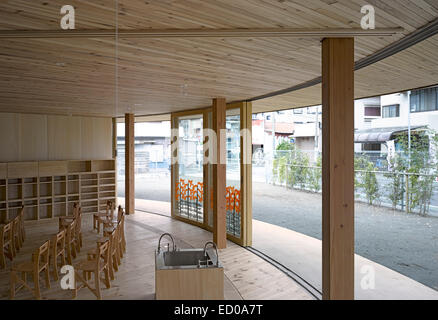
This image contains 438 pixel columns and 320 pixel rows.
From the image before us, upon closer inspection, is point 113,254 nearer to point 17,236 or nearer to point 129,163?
point 17,236

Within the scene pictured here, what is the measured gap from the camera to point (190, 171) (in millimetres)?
8695

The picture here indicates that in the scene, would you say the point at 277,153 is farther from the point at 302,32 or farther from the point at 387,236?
the point at 302,32

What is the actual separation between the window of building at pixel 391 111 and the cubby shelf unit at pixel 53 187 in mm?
8314

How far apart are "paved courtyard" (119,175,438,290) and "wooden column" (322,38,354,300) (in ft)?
10.1

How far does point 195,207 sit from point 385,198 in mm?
4741

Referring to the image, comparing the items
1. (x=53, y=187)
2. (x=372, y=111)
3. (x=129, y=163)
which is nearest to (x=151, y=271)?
(x=129, y=163)

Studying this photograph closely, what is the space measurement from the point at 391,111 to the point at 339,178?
30.6 feet

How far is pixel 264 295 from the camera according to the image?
450 cm

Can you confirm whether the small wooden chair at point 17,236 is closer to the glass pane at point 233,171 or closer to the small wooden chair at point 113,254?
the small wooden chair at point 113,254

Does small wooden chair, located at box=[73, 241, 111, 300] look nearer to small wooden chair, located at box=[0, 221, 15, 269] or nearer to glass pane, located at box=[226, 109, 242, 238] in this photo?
small wooden chair, located at box=[0, 221, 15, 269]

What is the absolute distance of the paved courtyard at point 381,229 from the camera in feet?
20.1

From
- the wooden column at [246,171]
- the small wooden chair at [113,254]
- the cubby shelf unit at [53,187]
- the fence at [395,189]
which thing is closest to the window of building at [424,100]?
the fence at [395,189]

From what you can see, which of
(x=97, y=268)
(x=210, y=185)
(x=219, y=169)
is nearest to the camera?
(x=97, y=268)
